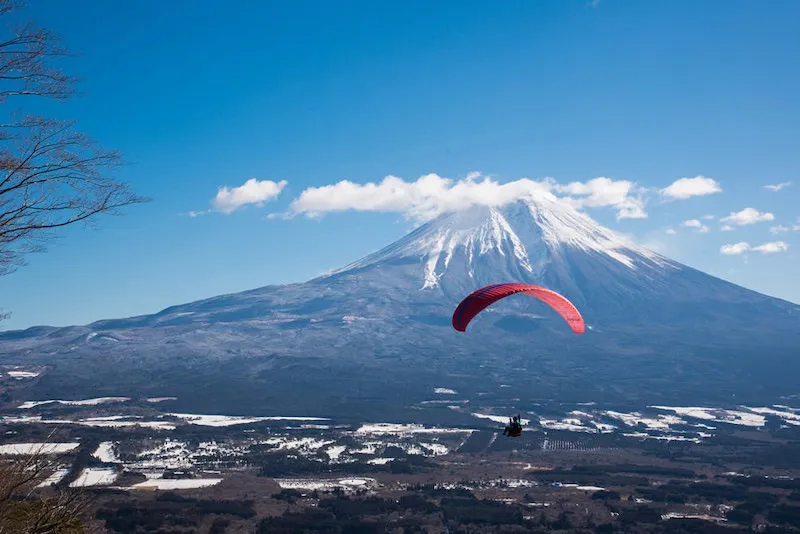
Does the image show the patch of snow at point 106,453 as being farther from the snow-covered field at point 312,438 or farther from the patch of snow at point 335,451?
the patch of snow at point 335,451

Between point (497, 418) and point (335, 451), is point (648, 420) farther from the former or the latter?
point (335, 451)

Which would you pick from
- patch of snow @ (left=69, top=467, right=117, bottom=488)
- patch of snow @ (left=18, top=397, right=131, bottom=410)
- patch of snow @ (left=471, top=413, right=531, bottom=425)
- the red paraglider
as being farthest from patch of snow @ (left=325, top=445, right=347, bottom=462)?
patch of snow @ (left=18, top=397, right=131, bottom=410)

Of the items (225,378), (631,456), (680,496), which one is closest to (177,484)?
(680,496)

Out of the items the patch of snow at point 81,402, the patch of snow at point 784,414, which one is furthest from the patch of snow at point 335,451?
the patch of snow at point 784,414

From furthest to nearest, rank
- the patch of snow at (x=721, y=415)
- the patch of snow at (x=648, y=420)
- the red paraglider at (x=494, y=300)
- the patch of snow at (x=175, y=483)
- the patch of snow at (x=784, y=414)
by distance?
1. the patch of snow at (x=721, y=415)
2. the patch of snow at (x=784, y=414)
3. the patch of snow at (x=648, y=420)
4. the patch of snow at (x=175, y=483)
5. the red paraglider at (x=494, y=300)

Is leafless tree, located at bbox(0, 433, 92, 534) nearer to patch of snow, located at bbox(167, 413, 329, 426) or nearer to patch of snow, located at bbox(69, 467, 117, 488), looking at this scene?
patch of snow, located at bbox(69, 467, 117, 488)

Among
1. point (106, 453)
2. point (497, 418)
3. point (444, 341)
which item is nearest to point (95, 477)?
point (106, 453)

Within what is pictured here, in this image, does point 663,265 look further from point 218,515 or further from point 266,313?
point 218,515

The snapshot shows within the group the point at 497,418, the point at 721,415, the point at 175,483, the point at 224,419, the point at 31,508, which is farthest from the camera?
the point at 721,415
